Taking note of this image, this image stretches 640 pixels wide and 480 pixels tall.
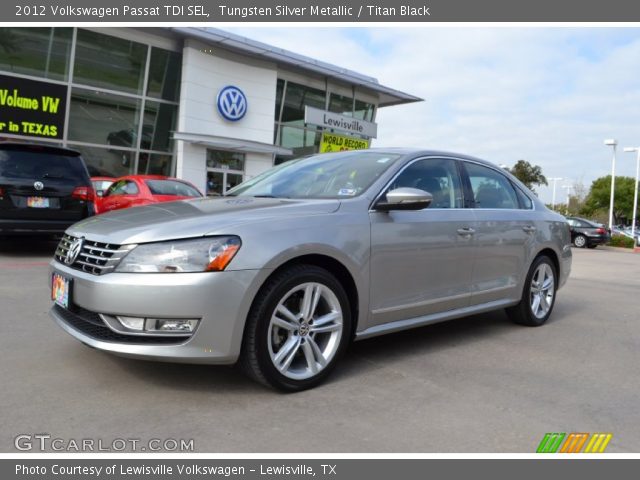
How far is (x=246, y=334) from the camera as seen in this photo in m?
3.12

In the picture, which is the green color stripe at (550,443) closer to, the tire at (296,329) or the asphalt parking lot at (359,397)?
the asphalt parking lot at (359,397)

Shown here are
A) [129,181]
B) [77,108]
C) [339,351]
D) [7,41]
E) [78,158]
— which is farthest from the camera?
[77,108]

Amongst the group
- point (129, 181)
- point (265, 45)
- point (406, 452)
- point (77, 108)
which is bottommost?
point (406, 452)

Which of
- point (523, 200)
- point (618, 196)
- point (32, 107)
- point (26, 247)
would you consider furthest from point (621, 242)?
point (618, 196)

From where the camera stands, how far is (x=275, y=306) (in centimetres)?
320

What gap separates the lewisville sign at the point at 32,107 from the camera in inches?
614

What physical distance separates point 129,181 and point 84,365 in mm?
7851

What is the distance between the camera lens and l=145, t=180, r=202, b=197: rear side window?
10.7 m

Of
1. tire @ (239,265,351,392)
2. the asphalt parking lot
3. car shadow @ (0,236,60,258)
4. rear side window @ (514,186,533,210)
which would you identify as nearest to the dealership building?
car shadow @ (0,236,60,258)

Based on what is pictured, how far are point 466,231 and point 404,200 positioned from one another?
96 cm

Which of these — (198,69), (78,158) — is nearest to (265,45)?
(198,69)

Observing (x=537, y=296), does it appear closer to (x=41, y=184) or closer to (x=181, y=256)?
(x=181, y=256)

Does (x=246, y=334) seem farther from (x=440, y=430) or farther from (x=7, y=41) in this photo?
(x=7, y=41)

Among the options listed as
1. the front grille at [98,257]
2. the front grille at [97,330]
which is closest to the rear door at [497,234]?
the front grille at [97,330]
